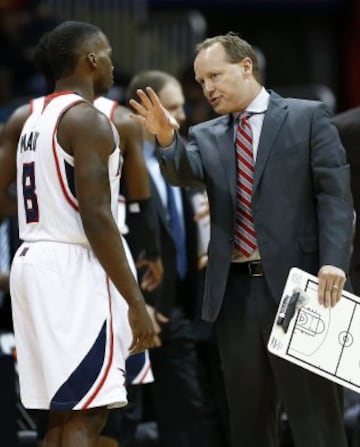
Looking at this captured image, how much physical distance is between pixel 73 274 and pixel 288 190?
95 cm

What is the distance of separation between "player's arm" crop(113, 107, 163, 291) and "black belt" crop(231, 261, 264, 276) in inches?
41.1

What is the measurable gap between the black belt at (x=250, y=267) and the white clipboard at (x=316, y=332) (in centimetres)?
28

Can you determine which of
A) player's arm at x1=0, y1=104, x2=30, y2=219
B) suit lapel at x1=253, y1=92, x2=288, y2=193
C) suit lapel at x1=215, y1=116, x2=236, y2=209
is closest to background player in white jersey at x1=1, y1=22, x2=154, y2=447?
suit lapel at x1=215, y1=116, x2=236, y2=209

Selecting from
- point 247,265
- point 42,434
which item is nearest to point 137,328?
point 247,265

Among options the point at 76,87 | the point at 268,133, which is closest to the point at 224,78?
the point at 268,133

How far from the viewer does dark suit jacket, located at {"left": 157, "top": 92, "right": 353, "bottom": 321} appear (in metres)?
5.00

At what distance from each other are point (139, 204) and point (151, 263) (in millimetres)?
320

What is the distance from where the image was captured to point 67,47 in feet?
17.0

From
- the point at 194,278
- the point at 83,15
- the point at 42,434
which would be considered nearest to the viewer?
the point at 42,434

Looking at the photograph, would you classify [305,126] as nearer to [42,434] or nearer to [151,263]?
[151,263]

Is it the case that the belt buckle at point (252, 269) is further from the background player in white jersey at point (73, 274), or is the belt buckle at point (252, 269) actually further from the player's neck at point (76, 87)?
the player's neck at point (76, 87)

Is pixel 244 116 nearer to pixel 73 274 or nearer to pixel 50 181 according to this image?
pixel 50 181

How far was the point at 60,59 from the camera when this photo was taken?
17.0ft

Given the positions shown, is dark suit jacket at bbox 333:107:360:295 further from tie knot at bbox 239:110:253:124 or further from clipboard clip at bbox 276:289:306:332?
clipboard clip at bbox 276:289:306:332
